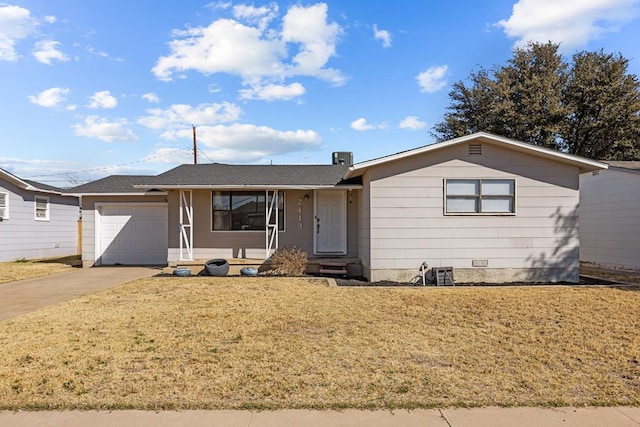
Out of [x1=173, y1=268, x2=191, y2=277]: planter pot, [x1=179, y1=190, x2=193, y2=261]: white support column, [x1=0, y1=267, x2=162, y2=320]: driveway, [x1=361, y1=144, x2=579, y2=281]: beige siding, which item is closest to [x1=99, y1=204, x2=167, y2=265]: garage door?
[x1=0, y1=267, x2=162, y2=320]: driveway

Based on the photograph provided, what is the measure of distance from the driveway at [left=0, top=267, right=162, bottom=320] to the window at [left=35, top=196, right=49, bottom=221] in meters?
6.28

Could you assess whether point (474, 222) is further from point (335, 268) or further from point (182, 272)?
point (182, 272)

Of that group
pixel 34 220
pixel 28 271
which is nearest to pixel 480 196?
pixel 28 271

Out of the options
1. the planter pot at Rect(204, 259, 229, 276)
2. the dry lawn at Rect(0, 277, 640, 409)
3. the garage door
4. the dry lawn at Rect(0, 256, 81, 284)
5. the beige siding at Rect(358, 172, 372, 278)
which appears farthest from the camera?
the garage door

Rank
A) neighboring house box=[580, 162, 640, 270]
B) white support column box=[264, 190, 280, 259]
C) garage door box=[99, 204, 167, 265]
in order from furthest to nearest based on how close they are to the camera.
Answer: garage door box=[99, 204, 167, 265]
white support column box=[264, 190, 280, 259]
neighboring house box=[580, 162, 640, 270]

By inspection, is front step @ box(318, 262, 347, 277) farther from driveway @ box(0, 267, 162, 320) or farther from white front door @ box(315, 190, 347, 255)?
driveway @ box(0, 267, 162, 320)

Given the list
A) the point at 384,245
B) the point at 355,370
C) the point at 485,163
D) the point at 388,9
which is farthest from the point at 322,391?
the point at 388,9

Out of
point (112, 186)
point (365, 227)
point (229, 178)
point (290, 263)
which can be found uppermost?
point (229, 178)

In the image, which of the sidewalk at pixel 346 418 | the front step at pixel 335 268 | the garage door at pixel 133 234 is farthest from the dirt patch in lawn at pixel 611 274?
the garage door at pixel 133 234

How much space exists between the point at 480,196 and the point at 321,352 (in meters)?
7.68

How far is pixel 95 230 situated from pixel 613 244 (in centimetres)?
1766

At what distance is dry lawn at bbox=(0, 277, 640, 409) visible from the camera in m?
3.80

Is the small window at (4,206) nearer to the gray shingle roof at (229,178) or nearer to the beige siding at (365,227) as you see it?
the gray shingle roof at (229,178)

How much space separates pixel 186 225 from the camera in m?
13.4
